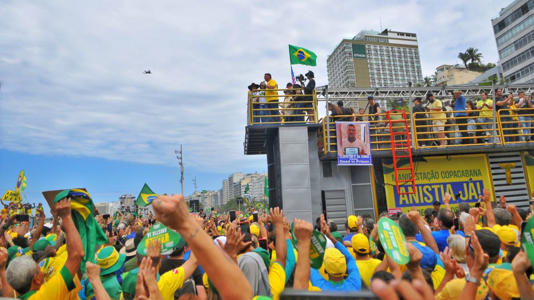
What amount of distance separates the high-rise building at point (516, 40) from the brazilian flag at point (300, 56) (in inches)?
2530

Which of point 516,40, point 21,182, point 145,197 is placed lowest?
point 145,197

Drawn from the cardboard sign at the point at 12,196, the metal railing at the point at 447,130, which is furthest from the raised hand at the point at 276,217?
the cardboard sign at the point at 12,196

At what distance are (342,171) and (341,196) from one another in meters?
0.98

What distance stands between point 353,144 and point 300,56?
13.8ft

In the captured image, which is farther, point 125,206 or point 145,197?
point 125,206

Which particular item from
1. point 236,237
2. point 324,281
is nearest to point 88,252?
point 236,237

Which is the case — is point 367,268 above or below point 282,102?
below

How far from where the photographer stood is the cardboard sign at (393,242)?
2.15m

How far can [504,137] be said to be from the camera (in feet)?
45.4

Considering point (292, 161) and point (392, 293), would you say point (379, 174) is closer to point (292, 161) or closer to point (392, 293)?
point (292, 161)

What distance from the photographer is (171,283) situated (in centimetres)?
288

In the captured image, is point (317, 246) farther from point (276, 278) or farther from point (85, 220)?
point (85, 220)

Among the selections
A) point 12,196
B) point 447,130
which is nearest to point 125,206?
point 12,196

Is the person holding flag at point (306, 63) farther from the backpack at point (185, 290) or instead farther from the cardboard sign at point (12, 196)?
the cardboard sign at point (12, 196)
